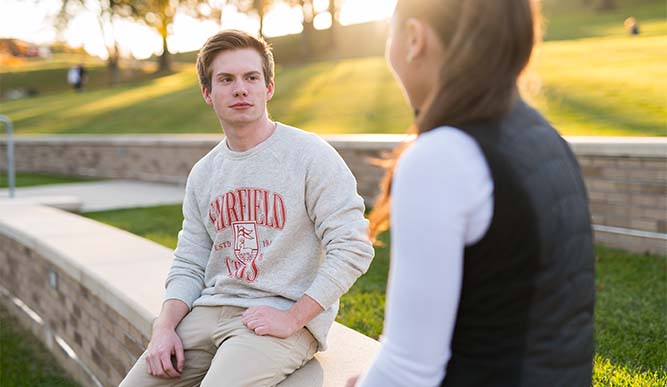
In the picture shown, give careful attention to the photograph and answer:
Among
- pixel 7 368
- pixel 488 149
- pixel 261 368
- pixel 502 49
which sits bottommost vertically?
pixel 7 368

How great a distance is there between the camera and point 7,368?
4.99 m

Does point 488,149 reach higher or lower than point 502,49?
lower

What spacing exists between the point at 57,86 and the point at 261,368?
44514 mm

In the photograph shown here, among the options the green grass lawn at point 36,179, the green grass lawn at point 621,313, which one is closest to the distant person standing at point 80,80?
the green grass lawn at point 36,179

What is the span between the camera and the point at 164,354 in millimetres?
2422

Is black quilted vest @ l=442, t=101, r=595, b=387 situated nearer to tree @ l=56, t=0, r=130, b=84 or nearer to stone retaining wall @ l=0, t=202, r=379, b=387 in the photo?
stone retaining wall @ l=0, t=202, r=379, b=387

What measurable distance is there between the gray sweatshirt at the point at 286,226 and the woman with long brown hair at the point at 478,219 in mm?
990

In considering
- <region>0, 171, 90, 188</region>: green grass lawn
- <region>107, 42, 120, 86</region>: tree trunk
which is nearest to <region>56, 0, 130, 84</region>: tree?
<region>107, 42, 120, 86</region>: tree trunk

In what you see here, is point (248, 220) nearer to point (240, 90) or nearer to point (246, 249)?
point (246, 249)

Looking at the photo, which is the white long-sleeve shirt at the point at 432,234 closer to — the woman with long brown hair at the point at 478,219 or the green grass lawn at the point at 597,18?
the woman with long brown hair at the point at 478,219

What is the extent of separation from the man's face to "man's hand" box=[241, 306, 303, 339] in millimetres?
665

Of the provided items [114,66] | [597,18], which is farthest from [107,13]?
[597,18]

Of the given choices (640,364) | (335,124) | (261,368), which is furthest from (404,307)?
(335,124)

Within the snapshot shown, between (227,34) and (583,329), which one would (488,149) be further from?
(227,34)
